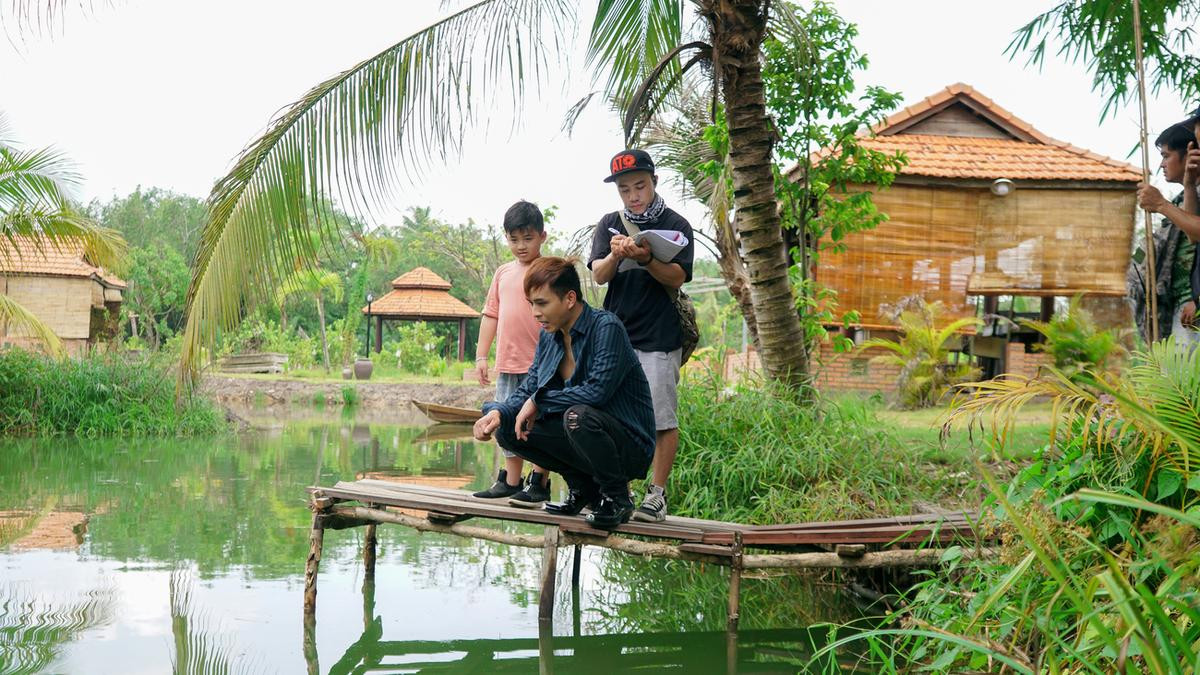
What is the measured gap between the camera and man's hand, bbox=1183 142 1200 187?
3.83 metres

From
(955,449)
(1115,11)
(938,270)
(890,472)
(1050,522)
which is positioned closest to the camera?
(1050,522)

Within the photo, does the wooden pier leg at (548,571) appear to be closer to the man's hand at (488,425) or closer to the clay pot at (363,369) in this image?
the man's hand at (488,425)

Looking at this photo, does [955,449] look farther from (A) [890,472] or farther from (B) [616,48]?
(B) [616,48]

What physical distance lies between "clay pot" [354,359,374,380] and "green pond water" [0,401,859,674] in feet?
55.2

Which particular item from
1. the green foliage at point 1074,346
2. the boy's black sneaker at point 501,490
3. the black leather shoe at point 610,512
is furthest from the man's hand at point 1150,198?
the green foliage at point 1074,346

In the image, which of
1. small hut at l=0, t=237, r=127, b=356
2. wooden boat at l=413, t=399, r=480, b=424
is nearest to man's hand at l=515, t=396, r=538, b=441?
wooden boat at l=413, t=399, r=480, b=424

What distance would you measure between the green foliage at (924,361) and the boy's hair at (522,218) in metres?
7.06

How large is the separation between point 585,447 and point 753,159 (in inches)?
103

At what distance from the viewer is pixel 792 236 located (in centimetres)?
1261

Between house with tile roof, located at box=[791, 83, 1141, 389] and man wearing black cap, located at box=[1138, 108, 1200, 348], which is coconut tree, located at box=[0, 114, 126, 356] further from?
man wearing black cap, located at box=[1138, 108, 1200, 348]

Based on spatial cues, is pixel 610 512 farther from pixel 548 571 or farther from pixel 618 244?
pixel 618 244

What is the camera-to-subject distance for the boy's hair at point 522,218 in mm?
4703

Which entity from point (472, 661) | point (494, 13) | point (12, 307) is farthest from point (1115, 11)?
point (12, 307)

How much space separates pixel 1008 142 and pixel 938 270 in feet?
8.85
